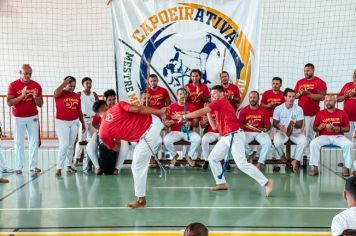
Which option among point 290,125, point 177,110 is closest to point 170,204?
point 177,110

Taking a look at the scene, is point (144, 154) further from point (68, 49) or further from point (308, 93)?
point (68, 49)

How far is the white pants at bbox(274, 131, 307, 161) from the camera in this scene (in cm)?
988

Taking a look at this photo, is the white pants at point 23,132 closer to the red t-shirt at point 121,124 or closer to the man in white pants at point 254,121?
the red t-shirt at point 121,124

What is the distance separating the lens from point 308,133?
410 inches

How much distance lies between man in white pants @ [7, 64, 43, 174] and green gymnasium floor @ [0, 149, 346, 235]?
50 centimetres

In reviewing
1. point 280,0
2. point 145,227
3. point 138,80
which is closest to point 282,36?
point 280,0

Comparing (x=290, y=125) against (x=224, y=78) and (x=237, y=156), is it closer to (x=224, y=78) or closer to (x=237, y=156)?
(x=224, y=78)

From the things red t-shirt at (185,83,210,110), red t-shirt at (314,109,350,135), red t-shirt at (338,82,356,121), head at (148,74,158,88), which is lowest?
red t-shirt at (314,109,350,135)

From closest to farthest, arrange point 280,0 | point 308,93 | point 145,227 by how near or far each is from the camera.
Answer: point 145,227
point 308,93
point 280,0

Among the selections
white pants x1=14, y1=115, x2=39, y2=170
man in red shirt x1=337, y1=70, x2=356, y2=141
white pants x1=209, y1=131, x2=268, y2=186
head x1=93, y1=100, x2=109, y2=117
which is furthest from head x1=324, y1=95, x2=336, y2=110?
white pants x1=14, y1=115, x2=39, y2=170

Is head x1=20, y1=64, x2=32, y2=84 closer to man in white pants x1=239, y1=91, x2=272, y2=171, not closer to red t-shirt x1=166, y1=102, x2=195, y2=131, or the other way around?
red t-shirt x1=166, y1=102, x2=195, y2=131

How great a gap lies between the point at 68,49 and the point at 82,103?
5885 millimetres

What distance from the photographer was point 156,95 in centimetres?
1041

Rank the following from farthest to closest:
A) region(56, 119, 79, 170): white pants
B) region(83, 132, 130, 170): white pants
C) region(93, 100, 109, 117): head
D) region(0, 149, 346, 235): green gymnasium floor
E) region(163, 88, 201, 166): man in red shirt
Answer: region(163, 88, 201, 166): man in red shirt
region(83, 132, 130, 170): white pants
region(56, 119, 79, 170): white pants
region(93, 100, 109, 117): head
region(0, 149, 346, 235): green gymnasium floor
